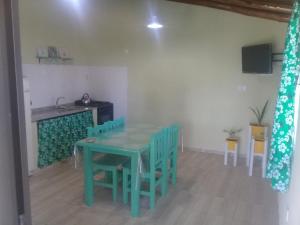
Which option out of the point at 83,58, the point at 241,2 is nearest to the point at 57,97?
the point at 83,58

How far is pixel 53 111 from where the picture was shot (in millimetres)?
4656

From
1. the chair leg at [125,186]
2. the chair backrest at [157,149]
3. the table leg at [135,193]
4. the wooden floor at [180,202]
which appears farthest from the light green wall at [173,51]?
the table leg at [135,193]

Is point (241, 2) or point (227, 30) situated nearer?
point (241, 2)

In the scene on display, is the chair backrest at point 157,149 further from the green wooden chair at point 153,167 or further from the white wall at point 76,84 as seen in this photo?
the white wall at point 76,84

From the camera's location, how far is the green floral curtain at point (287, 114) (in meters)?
2.12

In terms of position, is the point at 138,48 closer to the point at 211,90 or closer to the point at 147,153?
the point at 211,90

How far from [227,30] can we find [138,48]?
1.69 m

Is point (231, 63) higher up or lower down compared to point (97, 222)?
higher up

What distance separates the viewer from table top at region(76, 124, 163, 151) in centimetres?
293

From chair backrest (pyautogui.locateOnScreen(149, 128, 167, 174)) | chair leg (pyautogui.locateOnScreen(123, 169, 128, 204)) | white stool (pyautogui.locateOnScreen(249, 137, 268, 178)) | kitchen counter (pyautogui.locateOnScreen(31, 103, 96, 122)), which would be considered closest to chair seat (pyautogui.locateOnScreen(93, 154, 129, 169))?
chair leg (pyautogui.locateOnScreen(123, 169, 128, 204))

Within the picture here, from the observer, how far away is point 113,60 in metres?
5.73

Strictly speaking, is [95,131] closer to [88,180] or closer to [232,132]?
[88,180]

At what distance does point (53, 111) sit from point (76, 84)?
3.66 feet

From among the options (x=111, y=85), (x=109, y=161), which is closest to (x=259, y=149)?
(x=109, y=161)
